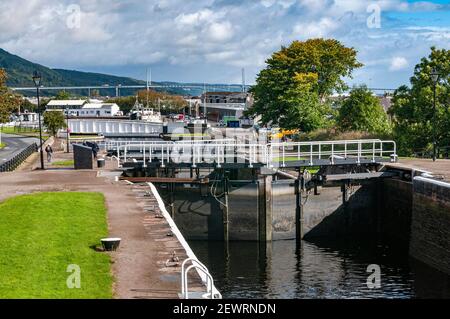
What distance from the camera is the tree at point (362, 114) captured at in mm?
62406

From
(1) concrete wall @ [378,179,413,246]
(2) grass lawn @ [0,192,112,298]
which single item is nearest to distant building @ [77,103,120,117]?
(1) concrete wall @ [378,179,413,246]

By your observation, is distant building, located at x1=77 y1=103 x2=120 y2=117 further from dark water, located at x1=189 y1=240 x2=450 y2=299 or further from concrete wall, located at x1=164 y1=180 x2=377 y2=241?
dark water, located at x1=189 y1=240 x2=450 y2=299

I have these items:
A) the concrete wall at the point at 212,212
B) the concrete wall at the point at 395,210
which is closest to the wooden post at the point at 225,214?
the concrete wall at the point at 212,212

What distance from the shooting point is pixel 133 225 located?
2258 centimetres

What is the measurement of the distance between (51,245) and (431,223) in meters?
19.1

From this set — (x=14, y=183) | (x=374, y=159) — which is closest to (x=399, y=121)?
(x=374, y=159)

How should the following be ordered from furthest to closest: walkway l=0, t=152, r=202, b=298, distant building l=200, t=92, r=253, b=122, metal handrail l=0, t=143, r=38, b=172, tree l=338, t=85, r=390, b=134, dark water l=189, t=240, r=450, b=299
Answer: distant building l=200, t=92, r=253, b=122 → tree l=338, t=85, r=390, b=134 → metal handrail l=0, t=143, r=38, b=172 → dark water l=189, t=240, r=450, b=299 → walkway l=0, t=152, r=202, b=298

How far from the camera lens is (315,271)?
99.6 ft

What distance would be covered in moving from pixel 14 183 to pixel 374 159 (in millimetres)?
21646

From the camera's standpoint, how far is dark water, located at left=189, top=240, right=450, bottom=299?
26875 millimetres

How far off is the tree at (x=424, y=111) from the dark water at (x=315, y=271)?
15.7 metres

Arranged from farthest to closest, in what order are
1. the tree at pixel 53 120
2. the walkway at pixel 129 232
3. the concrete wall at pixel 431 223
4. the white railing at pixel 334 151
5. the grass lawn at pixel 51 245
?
the tree at pixel 53 120 < the white railing at pixel 334 151 < the concrete wall at pixel 431 223 < the walkway at pixel 129 232 < the grass lawn at pixel 51 245

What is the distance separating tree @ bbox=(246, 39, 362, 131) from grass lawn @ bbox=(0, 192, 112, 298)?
46.0m

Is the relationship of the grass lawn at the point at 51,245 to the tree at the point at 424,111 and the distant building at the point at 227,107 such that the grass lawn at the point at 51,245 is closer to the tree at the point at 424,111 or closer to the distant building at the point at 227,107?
the tree at the point at 424,111
